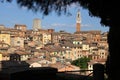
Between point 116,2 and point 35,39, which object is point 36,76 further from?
point 35,39

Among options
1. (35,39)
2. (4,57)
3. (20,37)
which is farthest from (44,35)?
(4,57)

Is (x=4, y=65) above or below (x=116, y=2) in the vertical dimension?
below

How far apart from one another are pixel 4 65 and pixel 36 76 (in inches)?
88.4

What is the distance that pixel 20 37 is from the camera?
350ft

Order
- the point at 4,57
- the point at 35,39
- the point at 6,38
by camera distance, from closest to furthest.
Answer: the point at 4,57
the point at 6,38
the point at 35,39

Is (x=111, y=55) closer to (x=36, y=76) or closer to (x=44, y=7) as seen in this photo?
(x=44, y=7)

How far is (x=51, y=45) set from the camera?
99188 mm

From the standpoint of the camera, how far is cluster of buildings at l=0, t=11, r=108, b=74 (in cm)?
7766

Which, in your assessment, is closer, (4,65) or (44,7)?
(44,7)

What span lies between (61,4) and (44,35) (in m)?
117

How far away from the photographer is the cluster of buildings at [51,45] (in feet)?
255

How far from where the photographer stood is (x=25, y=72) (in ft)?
28.7

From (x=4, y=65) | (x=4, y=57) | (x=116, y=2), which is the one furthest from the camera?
(x=4, y=57)

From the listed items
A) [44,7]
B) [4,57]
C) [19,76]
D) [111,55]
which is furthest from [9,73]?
[4,57]
